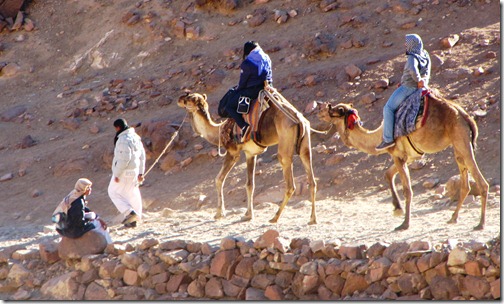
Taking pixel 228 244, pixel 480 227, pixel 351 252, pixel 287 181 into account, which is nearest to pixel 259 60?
pixel 287 181

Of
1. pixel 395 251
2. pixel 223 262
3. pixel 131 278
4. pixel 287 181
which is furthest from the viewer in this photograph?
pixel 287 181

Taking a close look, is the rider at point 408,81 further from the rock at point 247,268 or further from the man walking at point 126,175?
the man walking at point 126,175

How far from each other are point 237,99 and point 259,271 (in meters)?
3.26

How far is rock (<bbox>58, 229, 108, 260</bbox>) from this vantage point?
501 inches

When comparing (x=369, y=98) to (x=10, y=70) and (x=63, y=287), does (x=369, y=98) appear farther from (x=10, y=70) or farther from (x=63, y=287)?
(x=10, y=70)

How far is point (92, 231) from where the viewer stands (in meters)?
12.8

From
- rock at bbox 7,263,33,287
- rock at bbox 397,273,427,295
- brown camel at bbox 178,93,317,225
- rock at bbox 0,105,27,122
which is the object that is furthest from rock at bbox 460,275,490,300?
rock at bbox 0,105,27,122

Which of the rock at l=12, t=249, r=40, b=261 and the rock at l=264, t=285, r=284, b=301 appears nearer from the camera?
the rock at l=264, t=285, r=284, b=301

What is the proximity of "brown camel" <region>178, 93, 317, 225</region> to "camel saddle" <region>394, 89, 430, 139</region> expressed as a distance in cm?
173

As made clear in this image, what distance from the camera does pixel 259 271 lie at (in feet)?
37.6

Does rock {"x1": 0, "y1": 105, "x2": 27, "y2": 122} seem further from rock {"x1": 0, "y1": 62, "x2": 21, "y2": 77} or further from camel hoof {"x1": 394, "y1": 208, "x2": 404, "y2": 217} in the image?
camel hoof {"x1": 394, "y1": 208, "x2": 404, "y2": 217}

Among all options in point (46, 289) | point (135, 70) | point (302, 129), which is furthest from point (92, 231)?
point (135, 70)

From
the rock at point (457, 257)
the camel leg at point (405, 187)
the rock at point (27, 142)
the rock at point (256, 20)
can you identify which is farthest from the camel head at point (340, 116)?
the rock at point (256, 20)

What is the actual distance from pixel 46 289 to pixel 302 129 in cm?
403
